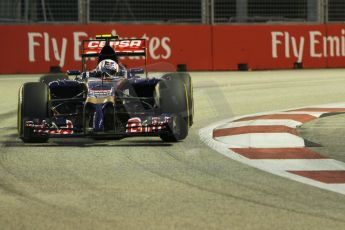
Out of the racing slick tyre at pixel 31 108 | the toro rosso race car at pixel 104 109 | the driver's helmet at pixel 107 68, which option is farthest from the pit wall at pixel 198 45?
the racing slick tyre at pixel 31 108

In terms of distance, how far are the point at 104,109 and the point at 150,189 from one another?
9.29 feet

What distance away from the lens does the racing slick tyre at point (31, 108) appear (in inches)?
371

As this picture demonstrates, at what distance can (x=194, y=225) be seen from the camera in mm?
5406

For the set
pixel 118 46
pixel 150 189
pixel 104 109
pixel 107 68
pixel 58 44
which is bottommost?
pixel 150 189

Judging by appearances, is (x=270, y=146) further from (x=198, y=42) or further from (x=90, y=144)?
(x=198, y=42)

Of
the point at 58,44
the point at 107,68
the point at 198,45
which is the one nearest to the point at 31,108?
the point at 107,68

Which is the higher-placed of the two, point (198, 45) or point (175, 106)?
point (198, 45)

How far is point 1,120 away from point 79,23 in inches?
380

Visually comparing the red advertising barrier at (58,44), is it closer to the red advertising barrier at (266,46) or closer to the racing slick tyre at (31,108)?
the red advertising barrier at (266,46)

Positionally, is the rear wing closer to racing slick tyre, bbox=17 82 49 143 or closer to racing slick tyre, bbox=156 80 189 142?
racing slick tyre, bbox=156 80 189 142

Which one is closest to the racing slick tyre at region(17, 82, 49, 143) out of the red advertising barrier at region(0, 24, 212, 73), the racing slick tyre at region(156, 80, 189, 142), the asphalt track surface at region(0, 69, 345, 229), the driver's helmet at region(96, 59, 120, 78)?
the asphalt track surface at region(0, 69, 345, 229)

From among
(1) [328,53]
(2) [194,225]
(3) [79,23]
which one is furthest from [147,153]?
(1) [328,53]

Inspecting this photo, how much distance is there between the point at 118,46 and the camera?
11.5 metres

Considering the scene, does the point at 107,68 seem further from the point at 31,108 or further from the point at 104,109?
the point at 31,108
